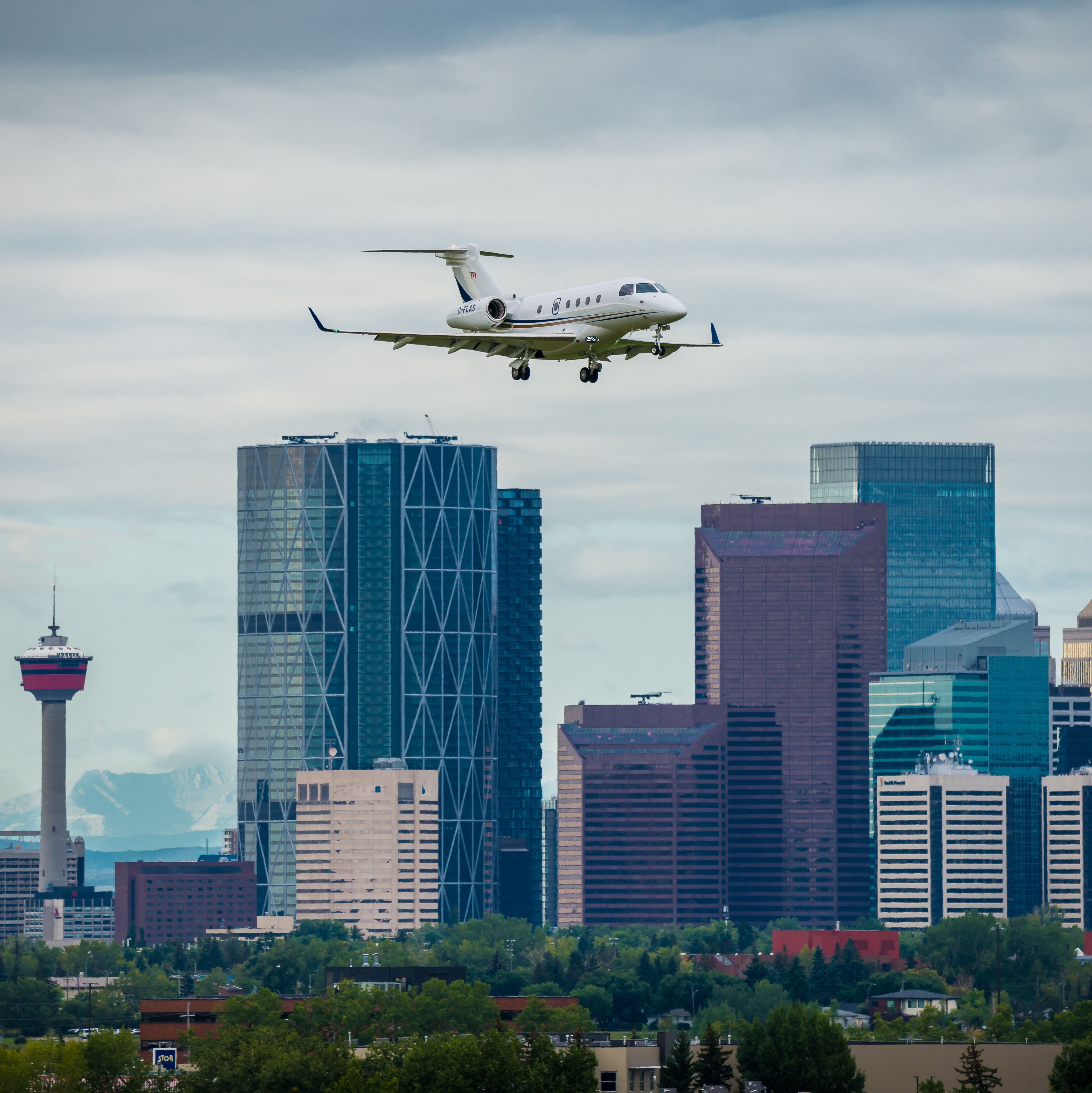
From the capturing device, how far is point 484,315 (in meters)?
196

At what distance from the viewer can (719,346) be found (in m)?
183

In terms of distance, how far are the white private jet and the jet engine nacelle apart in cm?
69

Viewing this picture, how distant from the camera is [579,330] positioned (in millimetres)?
184750

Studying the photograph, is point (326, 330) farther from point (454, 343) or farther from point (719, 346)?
point (719, 346)

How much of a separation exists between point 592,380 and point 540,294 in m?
12.1

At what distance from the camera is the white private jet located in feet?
596

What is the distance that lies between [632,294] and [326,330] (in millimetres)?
20527

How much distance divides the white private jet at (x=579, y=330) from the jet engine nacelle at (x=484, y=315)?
69cm

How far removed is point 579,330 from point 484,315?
13084 millimetres

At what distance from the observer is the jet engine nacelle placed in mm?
195125

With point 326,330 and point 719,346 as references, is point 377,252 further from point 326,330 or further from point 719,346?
point 719,346

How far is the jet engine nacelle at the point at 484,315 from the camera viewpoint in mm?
195125

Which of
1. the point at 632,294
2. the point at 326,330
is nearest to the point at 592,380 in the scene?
the point at 632,294

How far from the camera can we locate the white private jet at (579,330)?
182 meters
